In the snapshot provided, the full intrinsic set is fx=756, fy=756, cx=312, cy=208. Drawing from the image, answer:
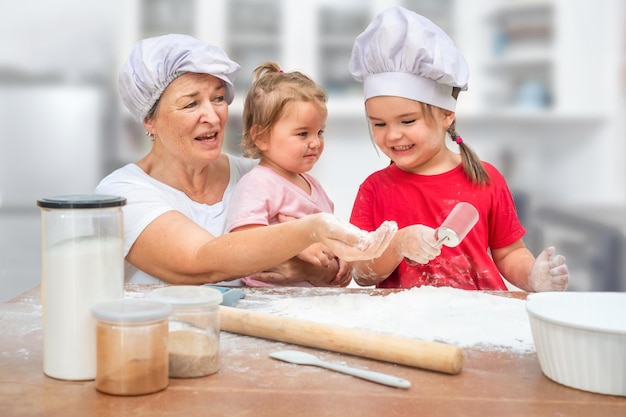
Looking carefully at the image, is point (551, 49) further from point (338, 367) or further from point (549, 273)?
point (338, 367)

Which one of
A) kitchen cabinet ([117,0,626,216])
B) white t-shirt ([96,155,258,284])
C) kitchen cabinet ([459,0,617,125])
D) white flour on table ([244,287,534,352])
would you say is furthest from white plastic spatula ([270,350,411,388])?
kitchen cabinet ([459,0,617,125])

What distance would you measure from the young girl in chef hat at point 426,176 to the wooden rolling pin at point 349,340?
0.52 metres

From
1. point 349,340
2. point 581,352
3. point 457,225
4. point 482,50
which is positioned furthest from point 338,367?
point 482,50

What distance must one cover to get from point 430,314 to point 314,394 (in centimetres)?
41

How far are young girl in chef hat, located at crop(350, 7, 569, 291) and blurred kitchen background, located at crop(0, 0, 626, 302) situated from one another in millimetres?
1988

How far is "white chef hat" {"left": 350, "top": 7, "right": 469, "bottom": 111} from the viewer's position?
1646mm

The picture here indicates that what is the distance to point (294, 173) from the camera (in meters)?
1.90

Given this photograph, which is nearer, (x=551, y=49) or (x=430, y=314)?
(x=430, y=314)

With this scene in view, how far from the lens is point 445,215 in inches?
68.5

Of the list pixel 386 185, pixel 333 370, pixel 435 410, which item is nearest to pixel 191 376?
pixel 333 370

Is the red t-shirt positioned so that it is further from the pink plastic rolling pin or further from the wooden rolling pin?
the wooden rolling pin

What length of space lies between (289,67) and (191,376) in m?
3.09

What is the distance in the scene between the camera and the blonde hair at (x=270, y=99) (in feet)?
5.90

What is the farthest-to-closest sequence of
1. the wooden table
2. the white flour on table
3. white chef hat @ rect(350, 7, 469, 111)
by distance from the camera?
white chef hat @ rect(350, 7, 469, 111)
the white flour on table
the wooden table
